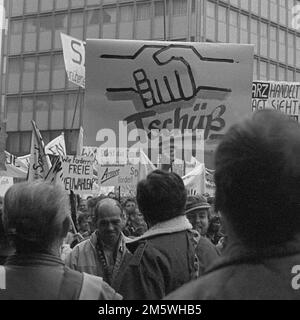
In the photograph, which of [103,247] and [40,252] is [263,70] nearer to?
[103,247]

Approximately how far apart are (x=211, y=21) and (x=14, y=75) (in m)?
13.5

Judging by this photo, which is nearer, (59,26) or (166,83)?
(166,83)

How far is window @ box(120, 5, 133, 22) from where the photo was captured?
46219 millimetres

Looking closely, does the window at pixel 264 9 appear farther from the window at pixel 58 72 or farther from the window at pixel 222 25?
the window at pixel 58 72

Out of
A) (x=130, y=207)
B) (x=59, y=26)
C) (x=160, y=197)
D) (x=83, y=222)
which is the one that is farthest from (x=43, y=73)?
(x=160, y=197)

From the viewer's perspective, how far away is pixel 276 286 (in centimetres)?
187

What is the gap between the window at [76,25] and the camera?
155 feet

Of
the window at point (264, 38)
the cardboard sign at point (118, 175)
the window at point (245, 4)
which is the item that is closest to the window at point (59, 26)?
the window at point (245, 4)

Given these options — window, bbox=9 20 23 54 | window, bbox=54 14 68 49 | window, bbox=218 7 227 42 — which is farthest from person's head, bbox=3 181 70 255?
window, bbox=9 20 23 54

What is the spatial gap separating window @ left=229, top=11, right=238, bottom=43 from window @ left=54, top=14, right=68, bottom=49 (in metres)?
10.3

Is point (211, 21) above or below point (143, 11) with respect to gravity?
below

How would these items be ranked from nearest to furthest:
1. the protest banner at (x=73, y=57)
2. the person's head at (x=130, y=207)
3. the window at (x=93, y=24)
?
the person's head at (x=130, y=207) → the protest banner at (x=73, y=57) → the window at (x=93, y=24)

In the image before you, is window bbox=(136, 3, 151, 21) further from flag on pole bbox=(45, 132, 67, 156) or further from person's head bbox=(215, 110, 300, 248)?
person's head bbox=(215, 110, 300, 248)

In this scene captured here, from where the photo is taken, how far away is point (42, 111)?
47.8 meters
